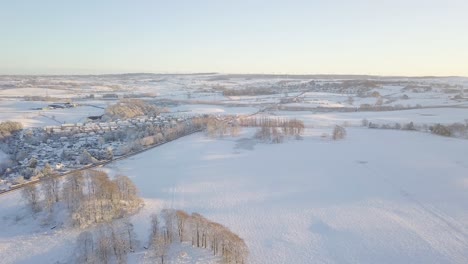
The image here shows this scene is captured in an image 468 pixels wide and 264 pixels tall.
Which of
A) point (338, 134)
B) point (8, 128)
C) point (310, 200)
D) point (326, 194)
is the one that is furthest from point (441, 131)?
point (8, 128)

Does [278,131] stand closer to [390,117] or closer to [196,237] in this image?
[390,117]

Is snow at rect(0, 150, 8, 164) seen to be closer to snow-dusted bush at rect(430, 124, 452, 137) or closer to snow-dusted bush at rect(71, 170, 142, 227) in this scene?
snow-dusted bush at rect(71, 170, 142, 227)

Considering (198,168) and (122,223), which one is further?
(198,168)

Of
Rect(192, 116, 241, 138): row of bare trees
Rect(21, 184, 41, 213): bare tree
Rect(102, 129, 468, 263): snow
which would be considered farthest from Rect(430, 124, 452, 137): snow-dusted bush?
Rect(21, 184, 41, 213): bare tree

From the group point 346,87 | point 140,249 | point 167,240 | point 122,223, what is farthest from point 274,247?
point 346,87

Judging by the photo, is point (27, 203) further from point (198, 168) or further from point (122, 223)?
point (198, 168)
